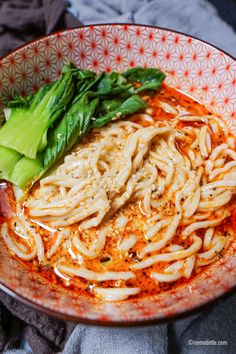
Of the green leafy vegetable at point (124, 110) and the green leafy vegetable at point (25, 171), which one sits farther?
the green leafy vegetable at point (124, 110)

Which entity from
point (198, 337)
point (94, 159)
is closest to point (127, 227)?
point (94, 159)

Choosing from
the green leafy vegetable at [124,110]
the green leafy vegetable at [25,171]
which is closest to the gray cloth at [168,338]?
the green leafy vegetable at [25,171]

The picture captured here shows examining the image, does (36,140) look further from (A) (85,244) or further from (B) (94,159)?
(A) (85,244)

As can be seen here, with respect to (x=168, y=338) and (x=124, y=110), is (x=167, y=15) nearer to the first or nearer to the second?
(x=124, y=110)

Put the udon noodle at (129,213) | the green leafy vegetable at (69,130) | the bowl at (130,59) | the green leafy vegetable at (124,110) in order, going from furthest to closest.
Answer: the bowl at (130,59) → the green leafy vegetable at (124,110) → the green leafy vegetable at (69,130) → the udon noodle at (129,213)

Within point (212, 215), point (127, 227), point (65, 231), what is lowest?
point (65, 231)

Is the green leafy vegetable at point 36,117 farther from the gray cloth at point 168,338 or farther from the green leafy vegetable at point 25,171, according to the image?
the gray cloth at point 168,338
